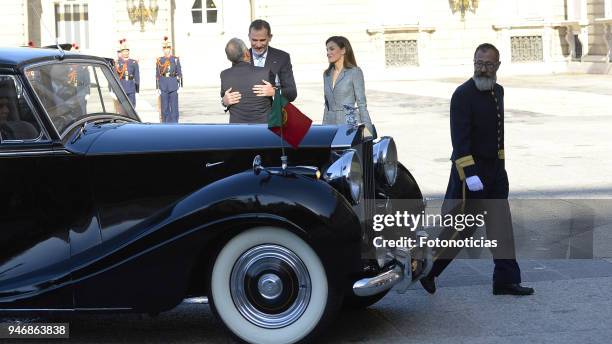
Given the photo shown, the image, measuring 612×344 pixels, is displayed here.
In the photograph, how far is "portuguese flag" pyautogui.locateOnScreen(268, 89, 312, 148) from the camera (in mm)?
5898

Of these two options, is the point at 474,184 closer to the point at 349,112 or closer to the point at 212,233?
the point at 212,233

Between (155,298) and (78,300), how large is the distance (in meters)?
0.41

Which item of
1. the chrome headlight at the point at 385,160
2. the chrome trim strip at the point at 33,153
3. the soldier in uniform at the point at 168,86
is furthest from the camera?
the soldier in uniform at the point at 168,86

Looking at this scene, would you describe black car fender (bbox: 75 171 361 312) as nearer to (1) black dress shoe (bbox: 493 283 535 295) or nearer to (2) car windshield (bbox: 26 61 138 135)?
(2) car windshield (bbox: 26 61 138 135)

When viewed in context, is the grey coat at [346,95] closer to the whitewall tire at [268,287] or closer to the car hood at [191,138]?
the car hood at [191,138]

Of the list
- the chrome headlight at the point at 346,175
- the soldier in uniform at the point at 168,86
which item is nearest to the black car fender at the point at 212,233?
the chrome headlight at the point at 346,175

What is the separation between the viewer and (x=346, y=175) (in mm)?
5793

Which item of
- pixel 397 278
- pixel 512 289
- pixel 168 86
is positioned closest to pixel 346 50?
pixel 512 289

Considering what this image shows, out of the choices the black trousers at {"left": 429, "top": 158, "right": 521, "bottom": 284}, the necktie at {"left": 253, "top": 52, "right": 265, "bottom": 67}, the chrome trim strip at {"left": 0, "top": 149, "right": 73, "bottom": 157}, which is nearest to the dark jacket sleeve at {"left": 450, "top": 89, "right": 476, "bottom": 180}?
the black trousers at {"left": 429, "top": 158, "right": 521, "bottom": 284}

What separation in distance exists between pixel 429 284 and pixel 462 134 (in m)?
0.95

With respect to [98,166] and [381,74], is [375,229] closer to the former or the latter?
[98,166]

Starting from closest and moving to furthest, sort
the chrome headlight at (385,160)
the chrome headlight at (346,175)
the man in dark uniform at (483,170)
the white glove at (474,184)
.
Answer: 1. the chrome headlight at (346,175)
2. the chrome headlight at (385,160)
3. the white glove at (474,184)
4. the man in dark uniform at (483,170)

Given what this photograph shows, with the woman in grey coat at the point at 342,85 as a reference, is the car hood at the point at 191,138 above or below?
below

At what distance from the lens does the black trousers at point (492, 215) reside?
264 inches
